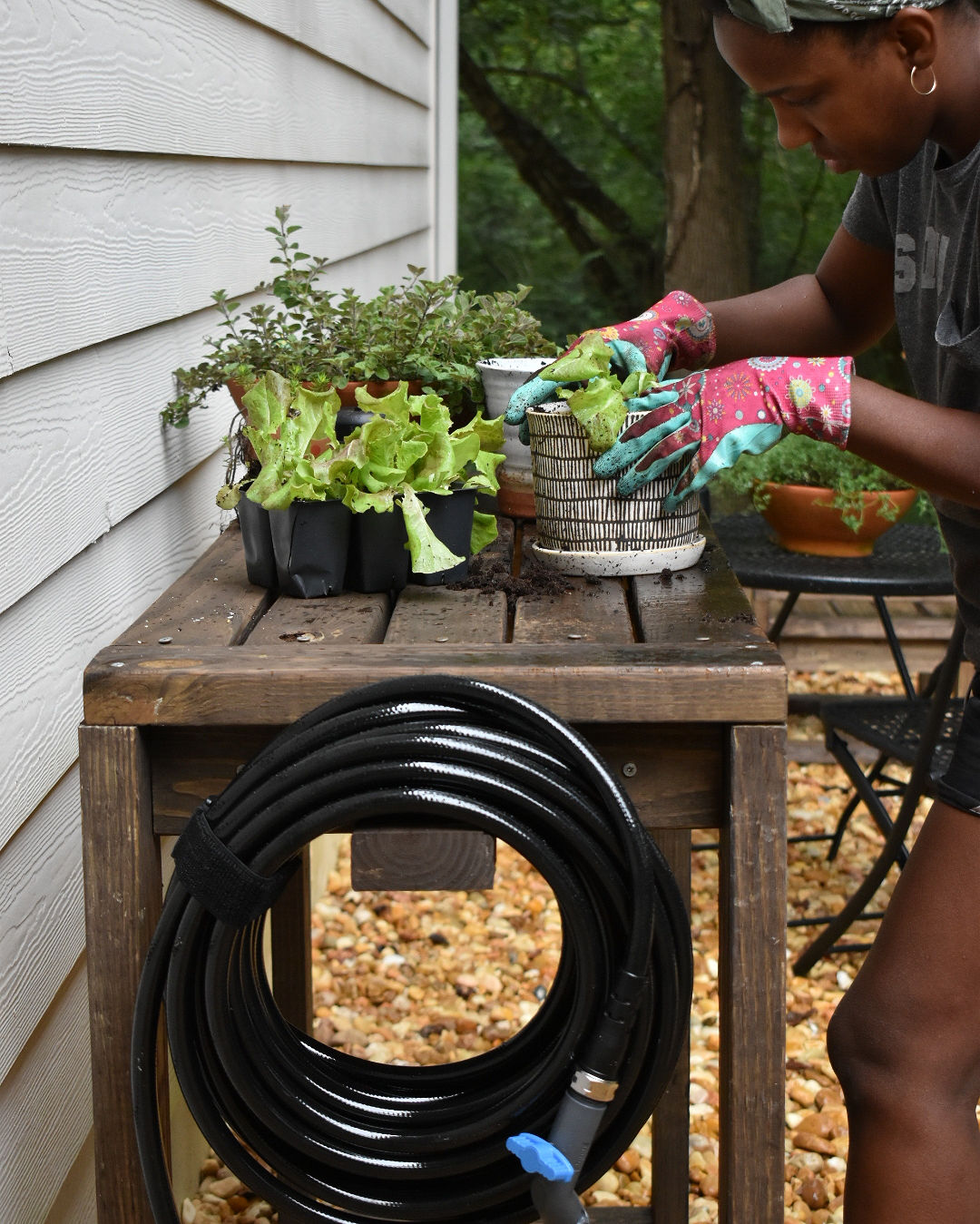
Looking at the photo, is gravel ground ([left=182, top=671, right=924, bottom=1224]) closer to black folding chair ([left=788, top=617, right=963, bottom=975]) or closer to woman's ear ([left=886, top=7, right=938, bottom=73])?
black folding chair ([left=788, top=617, right=963, bottom=975])

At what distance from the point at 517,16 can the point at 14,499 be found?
7.71 m

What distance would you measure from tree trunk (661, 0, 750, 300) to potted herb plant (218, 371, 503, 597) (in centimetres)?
387

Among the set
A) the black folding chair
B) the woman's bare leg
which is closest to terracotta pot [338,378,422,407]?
the woman's bare leg

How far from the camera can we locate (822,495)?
2982mm

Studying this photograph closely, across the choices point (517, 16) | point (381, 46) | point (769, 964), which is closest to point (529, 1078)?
point (769, 964)

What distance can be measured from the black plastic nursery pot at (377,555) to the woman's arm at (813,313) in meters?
0.71

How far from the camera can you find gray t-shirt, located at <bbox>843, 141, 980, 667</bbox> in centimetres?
148

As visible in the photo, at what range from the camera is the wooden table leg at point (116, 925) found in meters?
1.23

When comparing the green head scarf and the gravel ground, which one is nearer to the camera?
the green head scarf

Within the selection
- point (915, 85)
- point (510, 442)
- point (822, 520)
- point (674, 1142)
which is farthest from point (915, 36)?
point (822, 520)

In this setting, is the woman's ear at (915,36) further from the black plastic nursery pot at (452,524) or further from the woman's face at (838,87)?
the black plastic nursery pot at (452,524)

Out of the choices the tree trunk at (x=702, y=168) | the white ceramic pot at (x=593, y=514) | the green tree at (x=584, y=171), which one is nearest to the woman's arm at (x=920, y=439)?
the white ceramic pot at (x=593, y=514)

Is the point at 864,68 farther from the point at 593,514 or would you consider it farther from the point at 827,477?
the point at 827,477

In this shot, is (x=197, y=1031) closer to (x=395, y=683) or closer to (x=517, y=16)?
(x=395, y=683)
